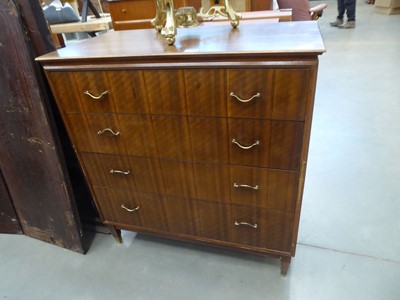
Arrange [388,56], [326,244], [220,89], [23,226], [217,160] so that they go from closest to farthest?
[220,89], [217,160], [326,244], [23,226], [388,56]

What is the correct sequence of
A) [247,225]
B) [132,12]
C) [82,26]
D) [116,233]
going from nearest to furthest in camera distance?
[247,225], [116,233], [82,26], [132,12]

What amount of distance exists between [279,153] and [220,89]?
0.90ft

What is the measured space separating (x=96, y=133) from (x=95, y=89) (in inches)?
7.1

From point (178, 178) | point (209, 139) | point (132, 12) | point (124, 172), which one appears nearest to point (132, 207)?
point (124, 172)

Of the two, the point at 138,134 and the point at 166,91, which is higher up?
the point at 166,91

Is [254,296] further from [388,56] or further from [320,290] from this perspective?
[388,56]

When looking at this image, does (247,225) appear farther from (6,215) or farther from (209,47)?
(6,215)

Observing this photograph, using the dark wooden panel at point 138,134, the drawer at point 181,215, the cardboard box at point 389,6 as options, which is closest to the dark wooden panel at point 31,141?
the dark wooden panel at point 138,134

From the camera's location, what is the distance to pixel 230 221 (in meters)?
1.11

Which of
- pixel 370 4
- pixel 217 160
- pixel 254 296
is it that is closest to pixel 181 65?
pixel 217 160

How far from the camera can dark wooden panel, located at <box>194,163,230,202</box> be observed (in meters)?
1.00

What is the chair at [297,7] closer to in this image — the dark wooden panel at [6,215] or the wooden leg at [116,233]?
the wooden leg at [116,233]

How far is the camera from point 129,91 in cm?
93

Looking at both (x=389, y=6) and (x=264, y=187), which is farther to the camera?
(x=389, y=6)
